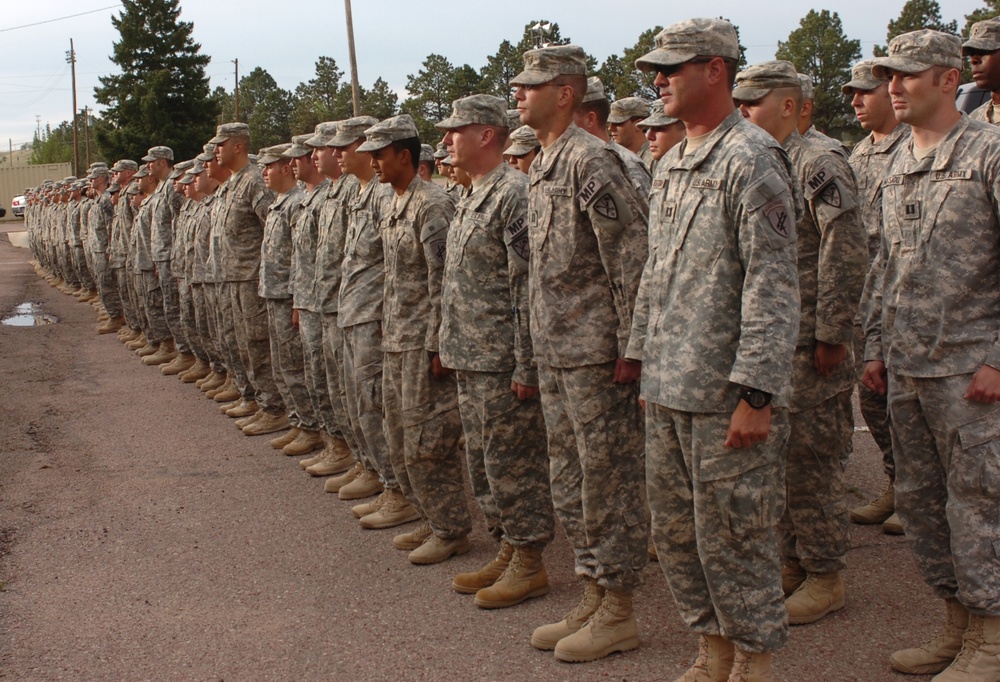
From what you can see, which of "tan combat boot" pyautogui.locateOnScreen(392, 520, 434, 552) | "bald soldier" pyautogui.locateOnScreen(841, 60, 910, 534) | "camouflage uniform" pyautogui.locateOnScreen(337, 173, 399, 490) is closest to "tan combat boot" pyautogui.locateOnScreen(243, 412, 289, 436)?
"camouflage uniform" pyautogui.locateOnScreen(337, 173, 399, 490)

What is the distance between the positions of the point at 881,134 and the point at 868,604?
9.48ft

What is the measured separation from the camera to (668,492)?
3799 mm

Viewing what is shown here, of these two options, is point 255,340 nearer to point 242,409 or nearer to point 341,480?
point 242,409

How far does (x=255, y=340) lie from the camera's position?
9203mm

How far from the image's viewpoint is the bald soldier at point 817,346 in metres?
4.55

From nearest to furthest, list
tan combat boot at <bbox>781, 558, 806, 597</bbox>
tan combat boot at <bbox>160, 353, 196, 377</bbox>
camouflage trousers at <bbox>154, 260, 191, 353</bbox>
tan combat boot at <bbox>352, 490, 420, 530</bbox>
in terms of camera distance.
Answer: tan combat boot at <bbox>781, 558, 806, 597</bbox> → tan combat boot at <bbox>352, 490, 420, 530</bbox> → tan combat boot at <bbox>160, 353, 196, 377</bbox> → camouflage trousers at <bbox>154, 260, 191, 353</bbox>

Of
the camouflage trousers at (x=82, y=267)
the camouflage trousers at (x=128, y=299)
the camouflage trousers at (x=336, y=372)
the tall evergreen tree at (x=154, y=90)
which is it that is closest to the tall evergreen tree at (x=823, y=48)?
the tall evergreen tree at (x=154, y=90)

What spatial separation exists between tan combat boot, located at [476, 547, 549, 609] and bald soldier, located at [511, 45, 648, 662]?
482 mm

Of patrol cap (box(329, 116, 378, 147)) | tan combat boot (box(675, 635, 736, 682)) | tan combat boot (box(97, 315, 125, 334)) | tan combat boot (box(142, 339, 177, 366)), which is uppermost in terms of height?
patrol cap (box(329, 116, 378, 147))

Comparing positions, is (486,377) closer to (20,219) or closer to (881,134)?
(881,134)

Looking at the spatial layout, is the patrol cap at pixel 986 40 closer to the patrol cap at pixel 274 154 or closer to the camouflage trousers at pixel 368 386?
the camouflage trousers at pixel 368 386

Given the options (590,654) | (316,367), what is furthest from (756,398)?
(316,367)

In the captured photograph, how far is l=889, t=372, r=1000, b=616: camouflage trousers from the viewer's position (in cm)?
384

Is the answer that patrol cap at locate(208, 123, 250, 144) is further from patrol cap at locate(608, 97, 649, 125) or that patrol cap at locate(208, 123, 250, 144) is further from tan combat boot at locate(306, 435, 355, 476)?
patrol cap at locate(608, 97, 649, 125)
